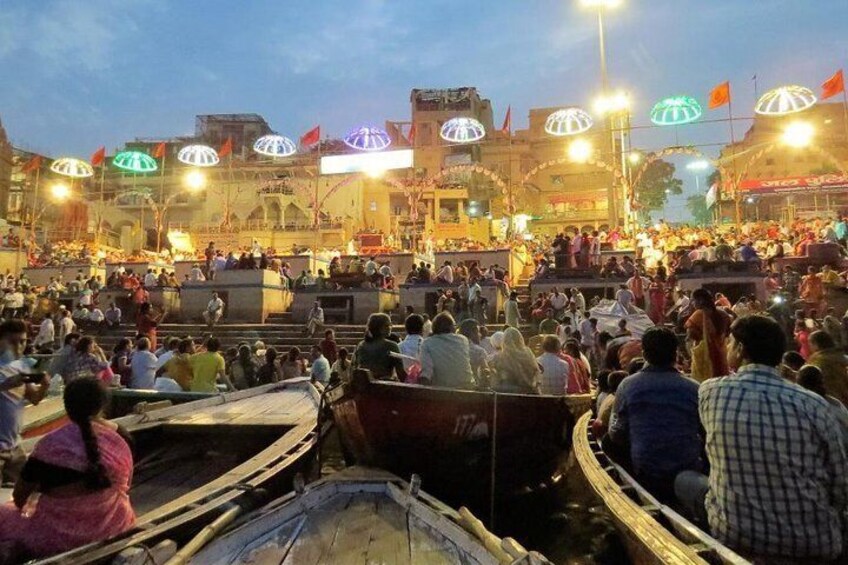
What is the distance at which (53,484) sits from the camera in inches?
122

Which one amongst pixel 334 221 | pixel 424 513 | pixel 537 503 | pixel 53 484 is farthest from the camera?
pixel 334 221

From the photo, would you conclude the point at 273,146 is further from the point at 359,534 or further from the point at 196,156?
the point at 359,534

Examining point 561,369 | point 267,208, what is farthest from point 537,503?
point 267,208

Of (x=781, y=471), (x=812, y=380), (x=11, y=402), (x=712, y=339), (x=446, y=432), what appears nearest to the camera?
(x=781, y=471)

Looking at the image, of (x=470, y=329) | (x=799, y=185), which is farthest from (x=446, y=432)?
(x=799, y=185)

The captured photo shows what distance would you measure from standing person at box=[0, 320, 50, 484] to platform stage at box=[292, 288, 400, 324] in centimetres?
1469

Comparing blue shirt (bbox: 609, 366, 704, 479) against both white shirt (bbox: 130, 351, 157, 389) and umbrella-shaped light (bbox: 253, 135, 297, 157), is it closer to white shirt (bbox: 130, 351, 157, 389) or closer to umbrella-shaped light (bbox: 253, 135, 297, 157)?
white shirt (bbox: 130, 351, 157, 389)

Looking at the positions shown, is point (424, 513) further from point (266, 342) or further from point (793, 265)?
point (793, 265)

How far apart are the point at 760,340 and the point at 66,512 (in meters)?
4.20

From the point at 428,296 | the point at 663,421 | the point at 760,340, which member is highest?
the point at 428,296

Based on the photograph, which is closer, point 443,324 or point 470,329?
point 443,324

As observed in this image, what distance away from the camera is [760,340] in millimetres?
3086

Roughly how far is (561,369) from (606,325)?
275 inches

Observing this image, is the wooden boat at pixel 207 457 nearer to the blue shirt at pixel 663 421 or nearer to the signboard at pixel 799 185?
the blue shirt at pixel 663 421
